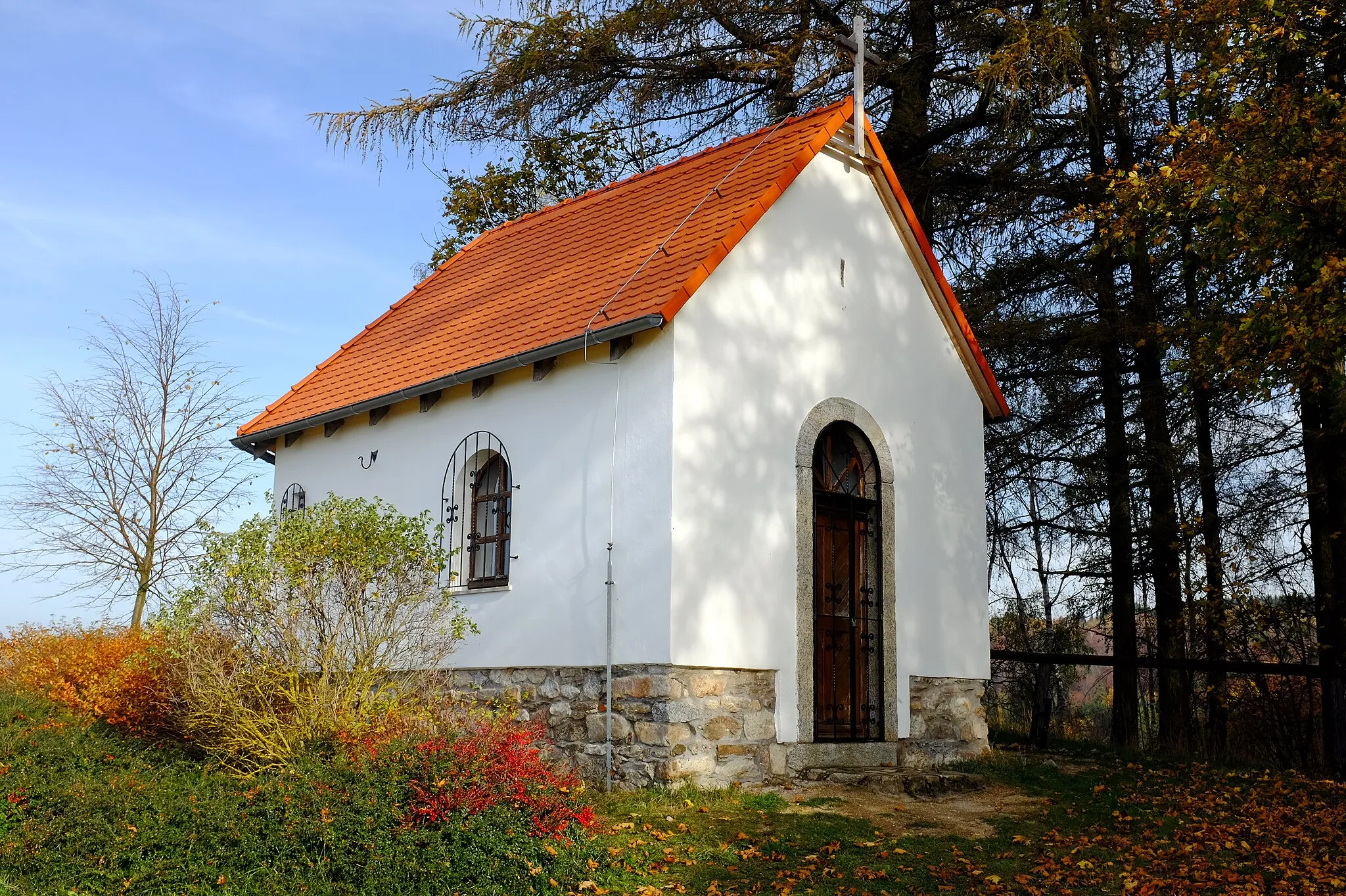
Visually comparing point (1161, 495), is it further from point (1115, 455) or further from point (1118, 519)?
point (1115, 455)

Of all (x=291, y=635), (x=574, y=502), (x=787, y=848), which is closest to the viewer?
(x=787, y=848)

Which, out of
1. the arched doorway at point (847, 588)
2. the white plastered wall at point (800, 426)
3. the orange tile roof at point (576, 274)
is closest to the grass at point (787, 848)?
the white plastered wall at point (800, 426)

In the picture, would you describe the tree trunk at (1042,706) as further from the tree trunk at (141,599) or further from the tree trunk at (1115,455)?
the tree trunk at (141,599)

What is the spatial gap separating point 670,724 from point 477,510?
3.59 meters

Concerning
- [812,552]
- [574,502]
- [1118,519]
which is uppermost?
[1118,519]

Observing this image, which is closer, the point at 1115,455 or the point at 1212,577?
the point at 1212,577

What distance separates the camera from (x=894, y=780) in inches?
401

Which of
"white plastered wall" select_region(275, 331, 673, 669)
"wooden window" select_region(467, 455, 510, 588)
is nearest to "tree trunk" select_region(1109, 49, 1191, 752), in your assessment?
"white plastered wall" select_region(275, 331, 673, 669)

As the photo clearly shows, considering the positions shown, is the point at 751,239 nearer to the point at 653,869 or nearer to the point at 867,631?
the point at 867,631

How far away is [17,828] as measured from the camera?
712cm

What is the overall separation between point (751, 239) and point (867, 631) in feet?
13.1

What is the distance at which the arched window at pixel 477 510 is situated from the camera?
11.5 metres

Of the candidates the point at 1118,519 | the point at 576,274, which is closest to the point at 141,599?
the point at 576,274

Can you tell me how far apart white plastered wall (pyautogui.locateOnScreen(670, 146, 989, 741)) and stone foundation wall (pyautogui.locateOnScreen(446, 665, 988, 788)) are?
21 cm
